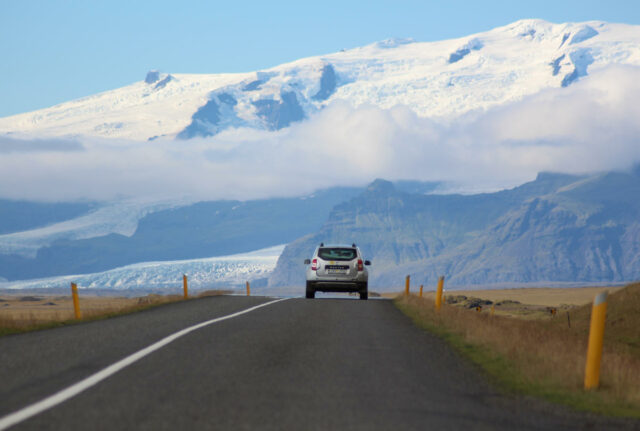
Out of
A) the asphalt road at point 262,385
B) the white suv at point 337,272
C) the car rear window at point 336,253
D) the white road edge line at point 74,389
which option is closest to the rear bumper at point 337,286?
the white suv at point 337,272

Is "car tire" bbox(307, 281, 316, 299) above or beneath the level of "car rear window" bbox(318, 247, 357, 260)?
beneath

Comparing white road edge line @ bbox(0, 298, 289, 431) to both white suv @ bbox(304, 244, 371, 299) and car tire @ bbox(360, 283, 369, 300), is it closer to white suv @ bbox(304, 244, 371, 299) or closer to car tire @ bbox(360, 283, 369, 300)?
white suv @ bbox(304, 244, 371, 299)

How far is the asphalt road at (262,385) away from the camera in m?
7.87

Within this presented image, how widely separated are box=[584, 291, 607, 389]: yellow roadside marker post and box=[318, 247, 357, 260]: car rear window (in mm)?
23964

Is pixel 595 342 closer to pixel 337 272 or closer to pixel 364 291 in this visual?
pixel 337 272

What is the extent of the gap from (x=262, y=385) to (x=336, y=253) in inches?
989

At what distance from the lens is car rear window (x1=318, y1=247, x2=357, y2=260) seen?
34.5 meters

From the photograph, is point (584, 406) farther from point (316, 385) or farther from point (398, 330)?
point (398, 330)

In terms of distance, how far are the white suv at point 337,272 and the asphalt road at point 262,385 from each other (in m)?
17.3

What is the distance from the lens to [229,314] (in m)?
22.0

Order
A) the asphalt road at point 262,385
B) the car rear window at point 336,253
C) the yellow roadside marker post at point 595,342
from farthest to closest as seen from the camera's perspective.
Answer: the car rear window at point 336,253 < the yellow roadside marker post at point 595,342 < the asphalt road at point 262,385

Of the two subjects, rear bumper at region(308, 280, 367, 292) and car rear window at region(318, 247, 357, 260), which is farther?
car rear window at region(318, 247, 357, 260)

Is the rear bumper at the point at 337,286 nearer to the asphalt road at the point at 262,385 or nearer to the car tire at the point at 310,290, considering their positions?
the car tire at the point at 310,290

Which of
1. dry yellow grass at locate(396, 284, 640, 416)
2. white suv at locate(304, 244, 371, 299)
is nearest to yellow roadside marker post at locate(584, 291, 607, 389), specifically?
dry yellow grass at locate(396, 284, 640, 416)
